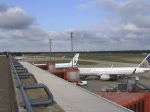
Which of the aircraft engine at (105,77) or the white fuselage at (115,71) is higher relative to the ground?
the white fuselage at (115,71)

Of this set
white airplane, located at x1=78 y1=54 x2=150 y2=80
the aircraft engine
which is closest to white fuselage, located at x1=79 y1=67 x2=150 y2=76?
white airplane, located at x1=78 y1=54 x2=150 y2=80

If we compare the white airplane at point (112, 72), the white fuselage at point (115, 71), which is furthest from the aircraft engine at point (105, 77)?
the white fuselage at point (115, 71)

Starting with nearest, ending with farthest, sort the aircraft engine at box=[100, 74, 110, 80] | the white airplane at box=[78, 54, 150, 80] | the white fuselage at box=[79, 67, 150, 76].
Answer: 1. the aircraft engine at box=[100, 74, 110, 80]
2. the white airplane at box=[78, 54, 150, 80]
3. the white fuselage at box=[79, 67, 150, 76]

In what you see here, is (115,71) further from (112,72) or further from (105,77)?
(105,77)

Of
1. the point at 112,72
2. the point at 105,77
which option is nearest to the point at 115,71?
the point at 112,72

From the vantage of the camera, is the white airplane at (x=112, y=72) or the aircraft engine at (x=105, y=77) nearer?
the aircraft engine at (x=105, y=77)

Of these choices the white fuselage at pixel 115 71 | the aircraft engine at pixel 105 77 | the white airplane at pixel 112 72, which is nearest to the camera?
the aircraft engine at pixel 105 77

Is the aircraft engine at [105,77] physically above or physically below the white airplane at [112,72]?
below

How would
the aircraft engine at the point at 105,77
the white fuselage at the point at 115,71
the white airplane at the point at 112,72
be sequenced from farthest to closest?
the white fuselage at the point at 115,71 → the white airplane at the point at 112,72 → the aircraft engine at the point at 105,77

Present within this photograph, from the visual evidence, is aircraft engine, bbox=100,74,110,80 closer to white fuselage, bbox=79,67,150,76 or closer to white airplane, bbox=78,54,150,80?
white airplane, bbox=78,54,150,80

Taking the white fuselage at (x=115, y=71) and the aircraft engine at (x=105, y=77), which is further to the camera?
the white fuselage at (x=115, y=71)

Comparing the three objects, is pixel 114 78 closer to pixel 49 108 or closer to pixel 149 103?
pixel 149 103

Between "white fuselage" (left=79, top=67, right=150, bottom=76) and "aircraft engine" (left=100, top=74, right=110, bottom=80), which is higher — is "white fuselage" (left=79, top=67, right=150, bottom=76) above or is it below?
above

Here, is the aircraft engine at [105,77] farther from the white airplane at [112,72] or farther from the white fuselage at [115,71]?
the white fuselage at [115,71]
